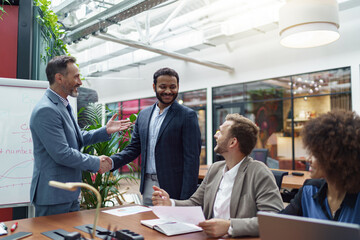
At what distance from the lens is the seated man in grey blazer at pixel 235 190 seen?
1.51m

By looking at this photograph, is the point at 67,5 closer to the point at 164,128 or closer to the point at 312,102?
A: the point at 164,128

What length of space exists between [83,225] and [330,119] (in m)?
1.33

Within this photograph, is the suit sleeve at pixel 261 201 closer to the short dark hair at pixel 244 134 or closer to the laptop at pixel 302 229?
the short dark hair at pixel 244 134

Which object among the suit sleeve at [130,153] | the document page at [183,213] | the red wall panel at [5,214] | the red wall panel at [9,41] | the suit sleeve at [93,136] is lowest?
the red wall panel at [5,214]

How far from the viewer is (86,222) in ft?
5.73

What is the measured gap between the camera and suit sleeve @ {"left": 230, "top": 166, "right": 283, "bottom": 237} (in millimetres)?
1502

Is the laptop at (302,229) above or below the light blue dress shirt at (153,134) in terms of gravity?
below

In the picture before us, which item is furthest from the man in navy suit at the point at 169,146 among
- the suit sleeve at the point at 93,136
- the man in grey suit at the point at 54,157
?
the man in grey suit at the point at 54,157

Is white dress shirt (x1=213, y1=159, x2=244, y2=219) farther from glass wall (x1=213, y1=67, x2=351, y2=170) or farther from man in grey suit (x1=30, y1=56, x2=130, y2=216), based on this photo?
glass wall (x1=213, y1=67, x2=351, y2=170)

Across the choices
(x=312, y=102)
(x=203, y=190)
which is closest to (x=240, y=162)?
(x=203, y=190)

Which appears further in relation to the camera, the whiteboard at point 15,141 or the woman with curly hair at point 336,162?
the whiteboard at point 15,141

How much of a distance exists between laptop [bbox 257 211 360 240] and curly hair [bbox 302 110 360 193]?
0.43 meters

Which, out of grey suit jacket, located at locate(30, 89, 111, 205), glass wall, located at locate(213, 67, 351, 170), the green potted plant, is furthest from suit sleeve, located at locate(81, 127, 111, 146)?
glass wall, located at locate(213, 67, 351, 170)

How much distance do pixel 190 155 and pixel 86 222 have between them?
938 mm
